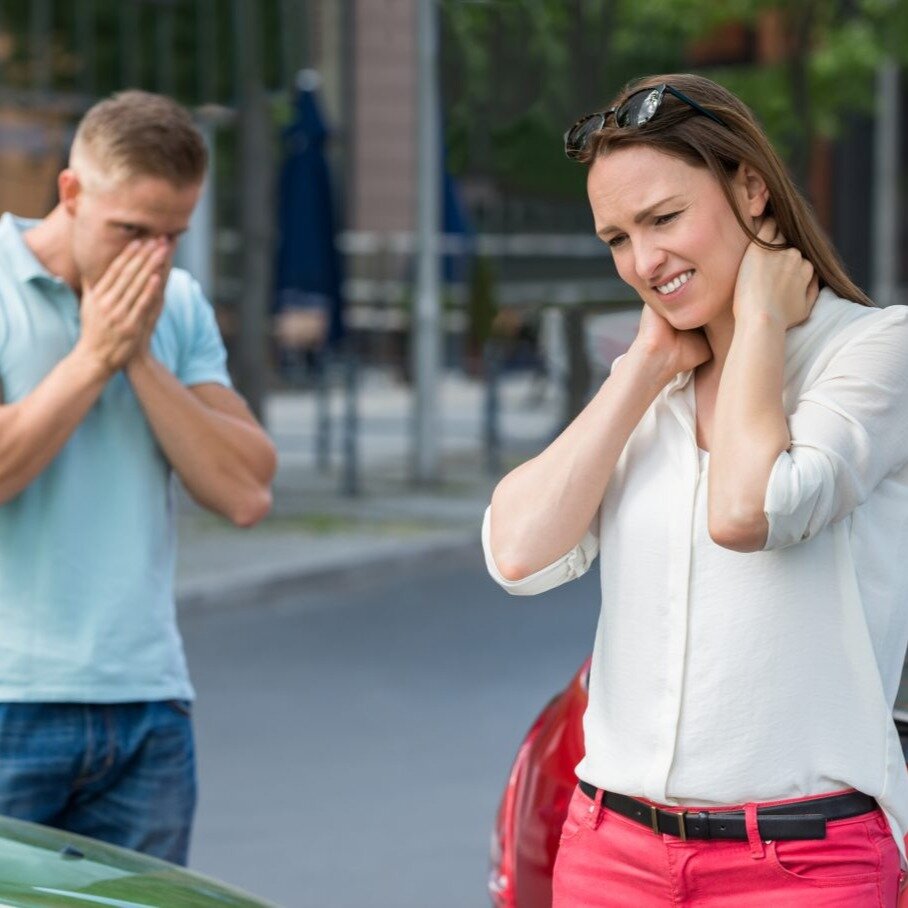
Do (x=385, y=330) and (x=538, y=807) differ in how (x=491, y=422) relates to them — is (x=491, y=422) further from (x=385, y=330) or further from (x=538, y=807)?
(x=385, y=330)

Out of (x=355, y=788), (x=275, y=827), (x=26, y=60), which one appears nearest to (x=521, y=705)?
(x=355, y=788)

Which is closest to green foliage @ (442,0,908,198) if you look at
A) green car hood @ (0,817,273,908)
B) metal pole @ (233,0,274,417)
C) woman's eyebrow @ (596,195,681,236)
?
metal pole @ (233,0,274,417)

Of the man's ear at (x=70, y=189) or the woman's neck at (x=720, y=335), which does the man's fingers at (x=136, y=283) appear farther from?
the woman's neck at (x=720, y=335)

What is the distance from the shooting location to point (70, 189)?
11.3ft

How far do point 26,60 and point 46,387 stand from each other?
14.2 meters

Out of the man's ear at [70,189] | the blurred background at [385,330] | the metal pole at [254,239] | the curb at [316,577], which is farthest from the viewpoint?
the metal pole at [254,239]

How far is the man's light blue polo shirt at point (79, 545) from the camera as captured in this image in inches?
133

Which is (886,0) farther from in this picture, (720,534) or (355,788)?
(720,534)

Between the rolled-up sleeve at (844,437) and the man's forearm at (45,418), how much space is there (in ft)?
4.30

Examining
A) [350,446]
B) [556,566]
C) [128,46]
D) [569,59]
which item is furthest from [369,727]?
[569,59]

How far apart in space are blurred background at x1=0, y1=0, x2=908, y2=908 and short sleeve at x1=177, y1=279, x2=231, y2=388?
2.44 feet

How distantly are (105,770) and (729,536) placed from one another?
142cm

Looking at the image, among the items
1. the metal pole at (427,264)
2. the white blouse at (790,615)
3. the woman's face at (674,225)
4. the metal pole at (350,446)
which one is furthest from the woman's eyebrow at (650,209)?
the metal pole at (427,264)

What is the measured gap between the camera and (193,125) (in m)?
3.53
